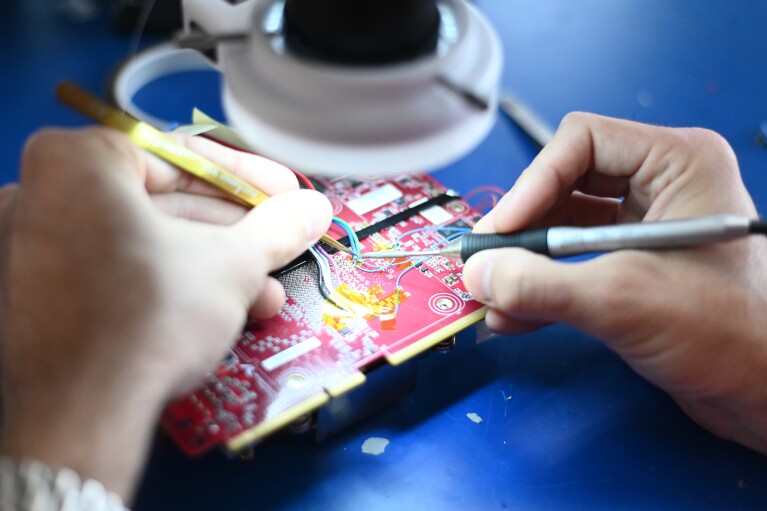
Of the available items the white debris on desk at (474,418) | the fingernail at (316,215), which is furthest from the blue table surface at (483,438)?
the fingernail at (316,215)

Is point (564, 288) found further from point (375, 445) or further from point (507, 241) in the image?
point (375, 445)

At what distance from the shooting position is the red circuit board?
30.9 inches

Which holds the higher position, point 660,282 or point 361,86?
point 361,86

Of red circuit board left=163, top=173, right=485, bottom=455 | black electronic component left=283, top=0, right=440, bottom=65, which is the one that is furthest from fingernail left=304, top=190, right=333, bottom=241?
black electronic component left=283, top=0, right=440, bottom=65

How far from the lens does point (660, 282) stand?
829 millimetres

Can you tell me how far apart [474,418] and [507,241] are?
21 cm

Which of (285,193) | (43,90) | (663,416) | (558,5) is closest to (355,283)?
(285,193)

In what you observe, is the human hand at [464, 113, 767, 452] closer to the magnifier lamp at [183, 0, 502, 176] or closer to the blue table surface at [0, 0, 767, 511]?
the blue table surface at [0, 0, 767, 511]

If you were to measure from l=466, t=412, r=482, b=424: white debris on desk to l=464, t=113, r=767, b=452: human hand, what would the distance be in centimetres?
10

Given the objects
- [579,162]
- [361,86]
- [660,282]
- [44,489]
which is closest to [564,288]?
[660,282]

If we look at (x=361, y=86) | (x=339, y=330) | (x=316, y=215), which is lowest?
(x=339, y=330)

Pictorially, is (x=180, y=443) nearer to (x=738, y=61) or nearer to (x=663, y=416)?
(x=663, y=416)

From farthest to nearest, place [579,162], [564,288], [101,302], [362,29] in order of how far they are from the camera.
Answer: [579,162], [564,288], [101,302], [362,29]

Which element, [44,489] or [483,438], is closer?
[44,489]
